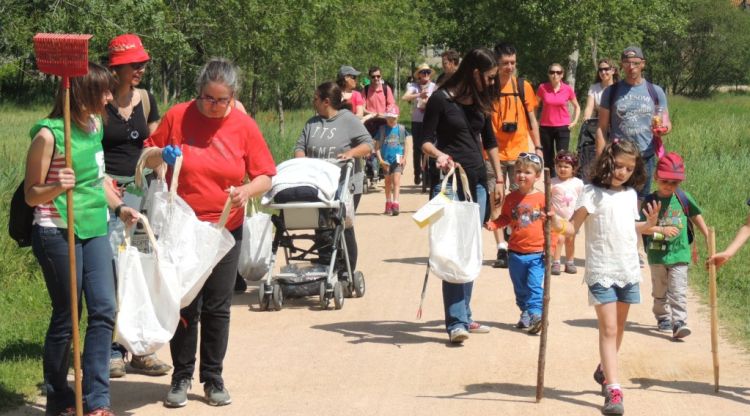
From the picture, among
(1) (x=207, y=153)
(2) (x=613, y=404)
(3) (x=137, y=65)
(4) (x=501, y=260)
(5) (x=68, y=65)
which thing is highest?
(5) (x=68, y=65)

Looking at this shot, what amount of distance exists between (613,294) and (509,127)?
530 cm

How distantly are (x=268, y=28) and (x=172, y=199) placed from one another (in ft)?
52.0

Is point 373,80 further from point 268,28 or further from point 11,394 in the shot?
point 11,394

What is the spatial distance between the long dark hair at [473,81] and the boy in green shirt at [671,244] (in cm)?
130

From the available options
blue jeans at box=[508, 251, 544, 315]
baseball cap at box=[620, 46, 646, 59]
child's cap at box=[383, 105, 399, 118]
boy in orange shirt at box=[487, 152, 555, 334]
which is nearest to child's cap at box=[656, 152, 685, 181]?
boy in orange shirt at box=[487, 152, 555, 334]

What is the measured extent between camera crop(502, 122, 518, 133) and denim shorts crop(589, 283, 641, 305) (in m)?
5.19

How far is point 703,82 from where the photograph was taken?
252ft

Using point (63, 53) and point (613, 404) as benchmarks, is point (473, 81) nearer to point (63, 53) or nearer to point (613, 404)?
point (613, 404)

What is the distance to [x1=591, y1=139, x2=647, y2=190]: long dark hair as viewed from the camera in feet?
23.3

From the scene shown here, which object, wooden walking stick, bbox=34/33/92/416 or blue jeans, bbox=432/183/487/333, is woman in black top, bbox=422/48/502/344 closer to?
blue jeans, bbox=432/183/487/333

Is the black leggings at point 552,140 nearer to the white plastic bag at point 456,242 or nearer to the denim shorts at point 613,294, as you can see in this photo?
the white plastic bag at point 456,242

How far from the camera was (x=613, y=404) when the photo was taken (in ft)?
22.1

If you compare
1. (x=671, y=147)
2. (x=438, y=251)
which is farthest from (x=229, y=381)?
(x=671, y=147)

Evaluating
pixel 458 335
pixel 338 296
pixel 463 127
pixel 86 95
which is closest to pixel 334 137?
pixel 338 296
